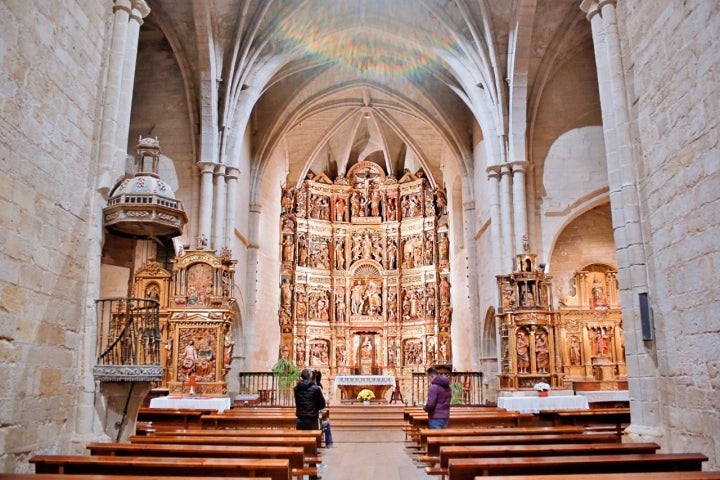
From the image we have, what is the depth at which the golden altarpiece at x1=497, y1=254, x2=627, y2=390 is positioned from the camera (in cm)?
1650

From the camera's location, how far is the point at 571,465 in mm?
5688

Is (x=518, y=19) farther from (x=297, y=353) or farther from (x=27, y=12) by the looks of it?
(x=297, y=353)

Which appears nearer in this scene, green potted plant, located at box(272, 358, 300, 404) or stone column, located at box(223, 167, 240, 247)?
stone column, located at box(223, 167, 240, 247)

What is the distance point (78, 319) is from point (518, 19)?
13442mm

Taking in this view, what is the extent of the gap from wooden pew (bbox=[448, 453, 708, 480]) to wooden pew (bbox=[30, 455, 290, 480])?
1.53 meters

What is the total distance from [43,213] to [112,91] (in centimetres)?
250

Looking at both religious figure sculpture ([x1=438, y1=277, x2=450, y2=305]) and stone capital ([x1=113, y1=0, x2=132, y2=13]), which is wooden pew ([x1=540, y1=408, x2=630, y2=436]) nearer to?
stone capital ([x1=113, y1=0, x2=132, y2=13])

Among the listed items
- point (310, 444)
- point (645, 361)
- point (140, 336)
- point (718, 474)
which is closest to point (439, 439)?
point (310, 444)

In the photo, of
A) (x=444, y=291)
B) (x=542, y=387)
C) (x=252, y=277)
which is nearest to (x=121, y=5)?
(x=542, y=387)

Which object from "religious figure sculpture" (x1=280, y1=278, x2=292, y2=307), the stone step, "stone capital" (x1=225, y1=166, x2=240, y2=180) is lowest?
the stone step

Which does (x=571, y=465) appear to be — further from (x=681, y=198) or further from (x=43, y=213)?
(x=43, y=213)

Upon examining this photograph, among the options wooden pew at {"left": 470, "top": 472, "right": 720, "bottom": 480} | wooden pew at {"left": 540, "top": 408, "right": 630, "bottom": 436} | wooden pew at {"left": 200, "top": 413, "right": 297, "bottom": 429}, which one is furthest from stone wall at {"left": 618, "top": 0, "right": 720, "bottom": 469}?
wooden pew at {"left": 200, "top": 413, "right": 297, "bottom": 429}

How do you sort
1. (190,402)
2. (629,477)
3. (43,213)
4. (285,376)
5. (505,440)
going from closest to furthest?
(629,477) → (43,213) → (505,440) → (190,402) → (285,376)

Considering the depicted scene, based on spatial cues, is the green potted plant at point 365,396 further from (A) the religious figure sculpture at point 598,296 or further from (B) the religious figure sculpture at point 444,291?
(A) the religious figure sculpture at point 598,296
